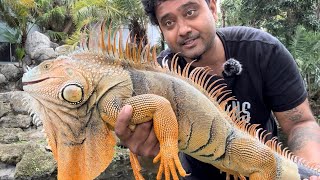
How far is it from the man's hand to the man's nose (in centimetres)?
61

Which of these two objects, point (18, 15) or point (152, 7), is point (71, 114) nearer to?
point (152, 7)

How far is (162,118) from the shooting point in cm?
188

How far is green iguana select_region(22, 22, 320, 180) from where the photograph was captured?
1880mm

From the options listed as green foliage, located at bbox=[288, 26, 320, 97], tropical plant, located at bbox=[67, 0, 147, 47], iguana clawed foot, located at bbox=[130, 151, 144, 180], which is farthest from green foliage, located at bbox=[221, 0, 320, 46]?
iguana clawed foot, located at bbox=[130, 151, 144, 180]

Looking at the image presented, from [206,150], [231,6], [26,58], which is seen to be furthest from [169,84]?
[26,58]

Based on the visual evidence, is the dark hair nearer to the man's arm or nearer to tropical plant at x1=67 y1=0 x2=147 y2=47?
the man's arm

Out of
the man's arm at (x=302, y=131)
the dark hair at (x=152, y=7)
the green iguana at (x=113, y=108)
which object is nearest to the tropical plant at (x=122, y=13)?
the dark hair at (x=152, y=7)

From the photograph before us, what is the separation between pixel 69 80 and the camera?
188cm

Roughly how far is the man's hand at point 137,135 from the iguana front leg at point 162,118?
4cm

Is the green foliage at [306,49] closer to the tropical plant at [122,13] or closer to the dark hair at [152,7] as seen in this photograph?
the tropical plant at [122,13]

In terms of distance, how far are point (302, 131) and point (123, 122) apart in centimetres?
135

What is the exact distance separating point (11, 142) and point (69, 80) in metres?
8.30

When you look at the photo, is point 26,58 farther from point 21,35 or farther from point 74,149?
point 74,149

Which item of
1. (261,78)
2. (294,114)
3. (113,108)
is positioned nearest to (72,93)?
(113,108)
